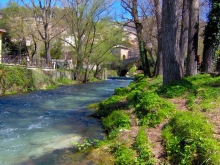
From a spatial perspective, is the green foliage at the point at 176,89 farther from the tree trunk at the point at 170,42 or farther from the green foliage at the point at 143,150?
the green foliage at the point at 143,150

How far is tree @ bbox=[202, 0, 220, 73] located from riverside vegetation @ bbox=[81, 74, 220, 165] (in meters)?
7.69

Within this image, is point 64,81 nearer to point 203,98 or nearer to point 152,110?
point 203,98

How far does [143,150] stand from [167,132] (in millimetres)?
912

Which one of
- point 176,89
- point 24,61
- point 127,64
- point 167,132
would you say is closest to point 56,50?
point 127,64

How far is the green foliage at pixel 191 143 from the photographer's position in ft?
14.3

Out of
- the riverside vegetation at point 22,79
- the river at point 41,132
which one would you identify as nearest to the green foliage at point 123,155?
the river at point 41,132

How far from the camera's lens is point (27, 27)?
3478cm

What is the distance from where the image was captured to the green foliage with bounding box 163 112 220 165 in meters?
4.36

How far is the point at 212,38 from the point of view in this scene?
15.9 meters

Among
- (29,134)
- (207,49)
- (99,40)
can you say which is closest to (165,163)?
(29,134)

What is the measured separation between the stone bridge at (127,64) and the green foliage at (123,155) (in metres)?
45.5

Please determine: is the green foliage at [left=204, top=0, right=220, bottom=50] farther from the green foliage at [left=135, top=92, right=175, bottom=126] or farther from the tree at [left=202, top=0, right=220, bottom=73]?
the green foliage at [left=135, top=92, right=175, bottom=126]

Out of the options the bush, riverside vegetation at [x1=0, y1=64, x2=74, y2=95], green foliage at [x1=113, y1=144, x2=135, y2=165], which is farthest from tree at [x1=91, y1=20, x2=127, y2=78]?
green foliage at [x1=113, y1=144, x2=135, y2=165]

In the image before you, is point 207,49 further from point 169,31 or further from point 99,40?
point 99,40
